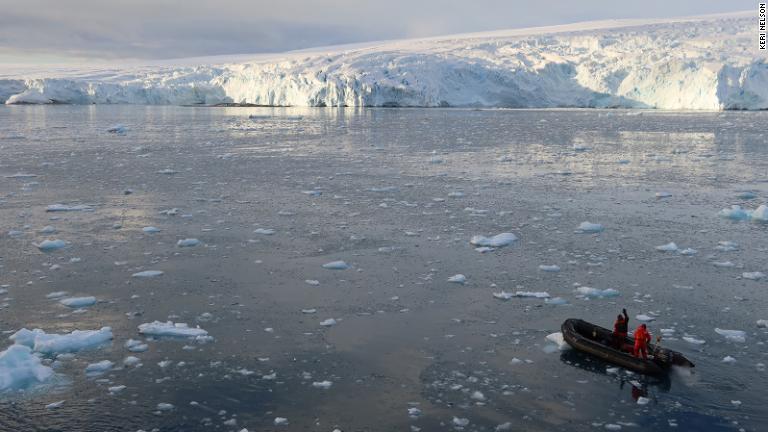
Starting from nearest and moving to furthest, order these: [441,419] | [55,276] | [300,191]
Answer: [441,419]
[55,276]
[300,191]

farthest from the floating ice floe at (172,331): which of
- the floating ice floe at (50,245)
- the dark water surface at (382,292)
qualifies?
the floating ice floe at (50,245)

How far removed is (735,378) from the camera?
264 inches

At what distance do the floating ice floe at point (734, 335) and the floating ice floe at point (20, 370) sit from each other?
23.8ft

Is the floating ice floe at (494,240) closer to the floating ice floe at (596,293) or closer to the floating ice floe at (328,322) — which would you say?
A: the floating ice floe at (596,293)

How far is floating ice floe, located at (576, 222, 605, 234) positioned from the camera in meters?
12.5

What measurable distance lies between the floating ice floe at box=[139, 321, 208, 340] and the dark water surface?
11cm

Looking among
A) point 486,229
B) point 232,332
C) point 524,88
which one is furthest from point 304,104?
point 232,332

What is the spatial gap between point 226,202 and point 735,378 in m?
11.5

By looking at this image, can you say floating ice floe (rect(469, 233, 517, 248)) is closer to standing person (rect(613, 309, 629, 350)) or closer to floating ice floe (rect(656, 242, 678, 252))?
floating ice floe (rect(656, 242, 678, 252))

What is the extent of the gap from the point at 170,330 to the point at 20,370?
1588 mm

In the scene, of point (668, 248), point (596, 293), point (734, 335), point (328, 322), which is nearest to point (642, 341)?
point (734, 335)

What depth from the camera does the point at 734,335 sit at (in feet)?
25.2

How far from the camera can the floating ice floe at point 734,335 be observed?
7.61 meters

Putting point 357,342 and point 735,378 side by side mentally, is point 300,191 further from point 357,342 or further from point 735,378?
point 735,378
